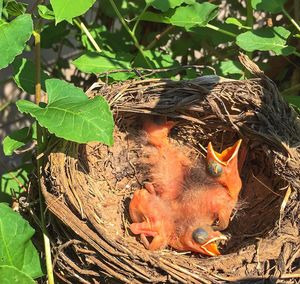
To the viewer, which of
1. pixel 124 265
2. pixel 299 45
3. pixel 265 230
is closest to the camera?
pixel 124 265

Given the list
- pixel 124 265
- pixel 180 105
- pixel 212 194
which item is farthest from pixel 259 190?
pixel 124 265

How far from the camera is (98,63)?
130cm

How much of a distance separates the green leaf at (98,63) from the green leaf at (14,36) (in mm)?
203

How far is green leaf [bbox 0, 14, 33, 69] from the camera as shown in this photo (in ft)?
3.49

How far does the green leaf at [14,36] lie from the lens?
41.8 inches

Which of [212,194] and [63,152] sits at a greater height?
[63,152]

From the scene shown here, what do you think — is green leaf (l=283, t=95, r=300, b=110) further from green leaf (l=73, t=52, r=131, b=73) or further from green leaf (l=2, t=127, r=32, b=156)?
green leaf (l=2, t=127, r=32, b=156)

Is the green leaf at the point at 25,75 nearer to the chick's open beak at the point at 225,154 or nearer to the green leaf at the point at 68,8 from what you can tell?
the green leaf at the point at 68,8

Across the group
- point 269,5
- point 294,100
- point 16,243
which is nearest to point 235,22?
point 269,5

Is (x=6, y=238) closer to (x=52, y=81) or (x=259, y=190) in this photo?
(x=52, y=81)

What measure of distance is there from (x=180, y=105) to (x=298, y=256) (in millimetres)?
361

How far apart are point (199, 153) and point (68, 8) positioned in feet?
1.55

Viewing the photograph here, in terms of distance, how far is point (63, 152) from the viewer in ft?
3.89

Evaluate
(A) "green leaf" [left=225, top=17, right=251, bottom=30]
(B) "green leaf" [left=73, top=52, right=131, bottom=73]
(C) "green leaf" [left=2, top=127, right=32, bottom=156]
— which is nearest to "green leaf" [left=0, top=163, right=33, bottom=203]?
(C) "green leaf" [left=2, top=127, right=32, bottom=156]
